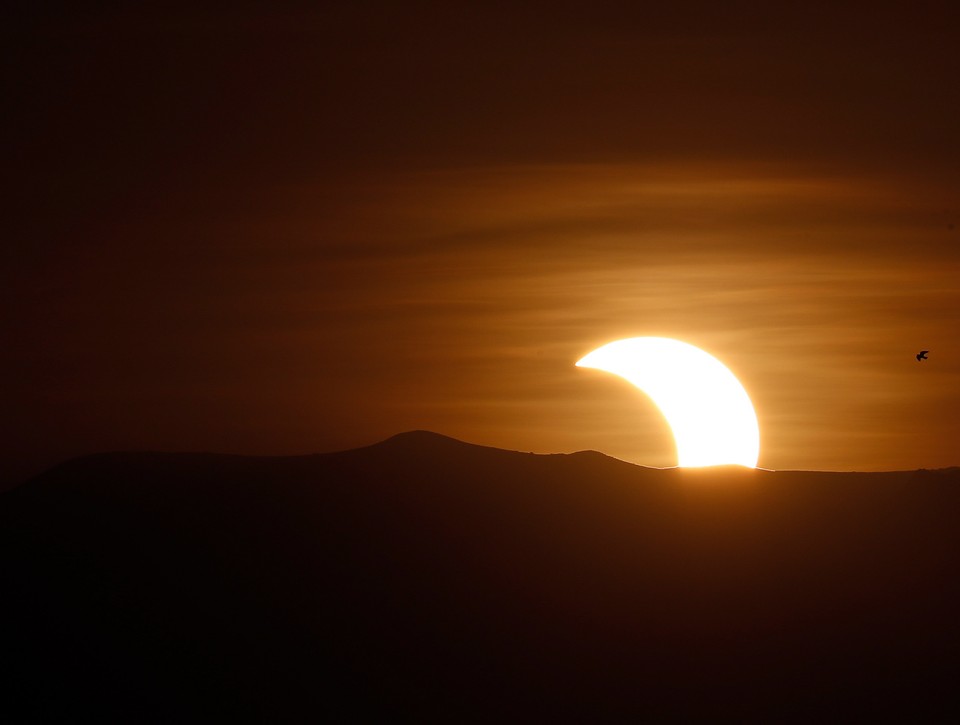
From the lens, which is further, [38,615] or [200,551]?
[200,551]

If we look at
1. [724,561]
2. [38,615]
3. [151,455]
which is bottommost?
[38,615]

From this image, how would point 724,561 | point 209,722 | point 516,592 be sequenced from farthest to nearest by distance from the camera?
point 724,561
point 516,592
point 209,722

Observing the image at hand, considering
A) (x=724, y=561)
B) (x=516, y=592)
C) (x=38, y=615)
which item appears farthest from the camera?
(x=724, y=561)

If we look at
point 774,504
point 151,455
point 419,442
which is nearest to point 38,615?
point 151,455

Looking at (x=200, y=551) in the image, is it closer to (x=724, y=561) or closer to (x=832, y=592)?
(x=724, y=561)

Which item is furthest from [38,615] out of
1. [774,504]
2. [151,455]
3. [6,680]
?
[774,504]

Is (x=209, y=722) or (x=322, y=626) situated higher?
(x=322, y=626)
